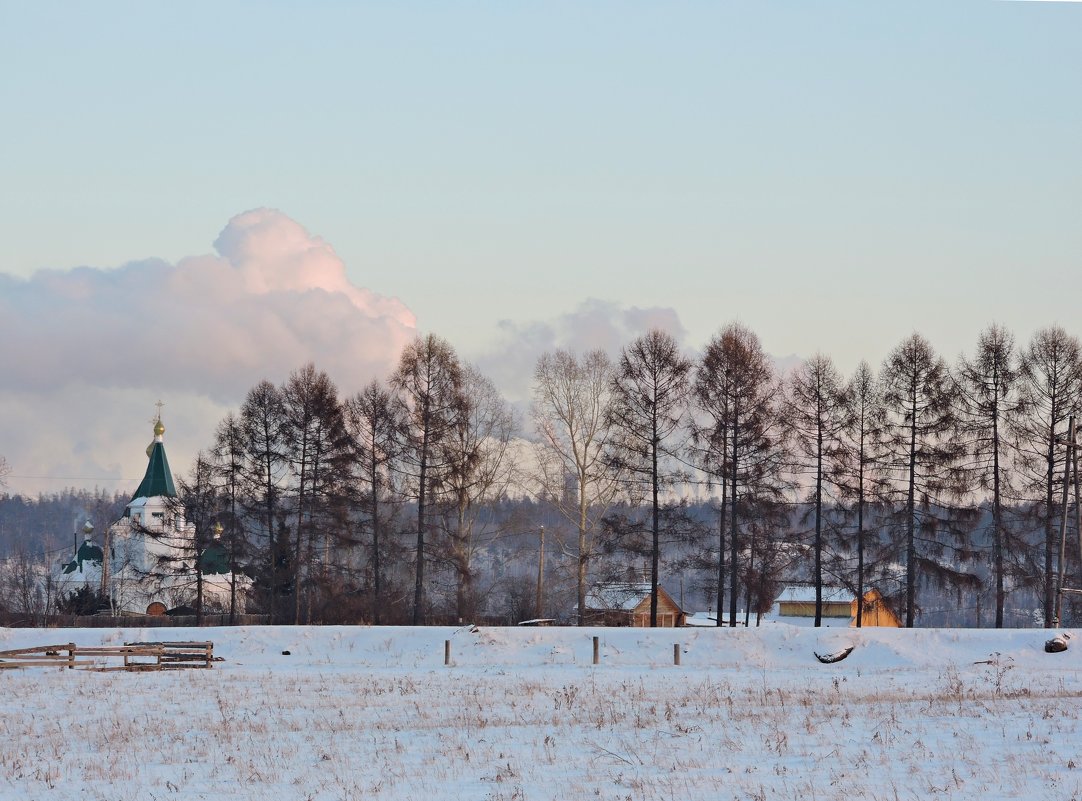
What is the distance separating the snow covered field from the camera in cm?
1439

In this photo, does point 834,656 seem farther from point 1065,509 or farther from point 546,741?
point 546,741

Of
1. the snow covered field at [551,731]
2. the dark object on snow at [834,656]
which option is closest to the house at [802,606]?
the dark object on snow at [834,656]

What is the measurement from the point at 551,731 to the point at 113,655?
20.2 meters

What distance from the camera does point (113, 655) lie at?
3475 cm

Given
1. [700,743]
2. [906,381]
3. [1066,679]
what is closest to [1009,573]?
[906,381]

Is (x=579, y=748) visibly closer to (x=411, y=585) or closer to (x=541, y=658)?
(x=541, y=658)

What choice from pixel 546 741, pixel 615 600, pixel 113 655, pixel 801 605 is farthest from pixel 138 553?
pixel 546 741

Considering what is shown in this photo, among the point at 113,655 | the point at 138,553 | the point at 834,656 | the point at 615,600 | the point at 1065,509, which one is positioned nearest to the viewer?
the point at 113,655

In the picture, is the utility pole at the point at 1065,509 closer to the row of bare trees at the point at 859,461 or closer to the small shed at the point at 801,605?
the row of bare trees at the point at 859,461

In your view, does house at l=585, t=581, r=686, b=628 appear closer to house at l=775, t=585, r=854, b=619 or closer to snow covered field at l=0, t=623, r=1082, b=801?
snow covered field at l=0, t=623, r=1082, b=801

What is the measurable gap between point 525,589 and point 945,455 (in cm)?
2487

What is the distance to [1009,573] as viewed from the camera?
4584 centimetres

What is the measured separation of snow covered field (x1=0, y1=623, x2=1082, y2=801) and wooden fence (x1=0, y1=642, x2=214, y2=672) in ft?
2.63

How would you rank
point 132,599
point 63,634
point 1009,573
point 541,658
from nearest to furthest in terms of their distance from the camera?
point 541,658
point 63,634
point 1009,573
point 132,599
